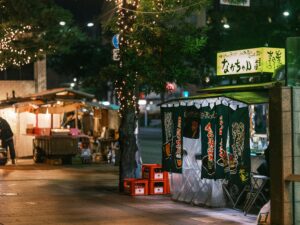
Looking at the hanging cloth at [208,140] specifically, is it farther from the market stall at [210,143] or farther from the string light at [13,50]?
the string light at [13,50]

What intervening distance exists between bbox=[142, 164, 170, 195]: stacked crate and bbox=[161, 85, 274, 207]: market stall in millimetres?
824

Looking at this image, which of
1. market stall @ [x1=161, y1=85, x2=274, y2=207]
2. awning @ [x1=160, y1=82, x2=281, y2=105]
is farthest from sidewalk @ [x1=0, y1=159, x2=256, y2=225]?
awning @ [x1=160, y1=82, x2=281, y2=105]

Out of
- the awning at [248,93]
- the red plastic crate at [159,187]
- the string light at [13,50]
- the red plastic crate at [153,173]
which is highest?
the string light at [13,50]

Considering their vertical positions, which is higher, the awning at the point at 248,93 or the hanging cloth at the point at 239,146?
the awning at the point at 248,93

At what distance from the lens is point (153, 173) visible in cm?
1472

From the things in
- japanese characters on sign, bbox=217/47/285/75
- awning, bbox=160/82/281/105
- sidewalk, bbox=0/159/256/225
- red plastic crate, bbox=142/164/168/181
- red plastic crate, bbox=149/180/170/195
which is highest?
japanese characters on sign, bbox=217/47/285/75

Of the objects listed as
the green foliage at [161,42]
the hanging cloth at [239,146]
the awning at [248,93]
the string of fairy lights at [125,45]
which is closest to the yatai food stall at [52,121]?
the string of fairy lights at [125,45]

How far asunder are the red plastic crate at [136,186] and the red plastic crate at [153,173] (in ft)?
0.63

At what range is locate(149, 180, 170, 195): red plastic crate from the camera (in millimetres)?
14766

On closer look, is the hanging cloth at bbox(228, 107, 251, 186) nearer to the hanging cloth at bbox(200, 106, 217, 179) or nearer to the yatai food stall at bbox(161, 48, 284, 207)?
the yatai food stall at bbox(161, 48, 284, 207)

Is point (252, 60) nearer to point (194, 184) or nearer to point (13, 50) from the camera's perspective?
point (194, 184)

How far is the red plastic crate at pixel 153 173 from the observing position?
14.7m

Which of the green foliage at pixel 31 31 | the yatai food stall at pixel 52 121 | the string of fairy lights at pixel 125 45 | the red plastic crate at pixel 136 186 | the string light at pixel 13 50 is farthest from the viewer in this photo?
the yatai food stall at pixel 52 121

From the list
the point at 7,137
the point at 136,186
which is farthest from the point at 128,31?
the point at 7,137
